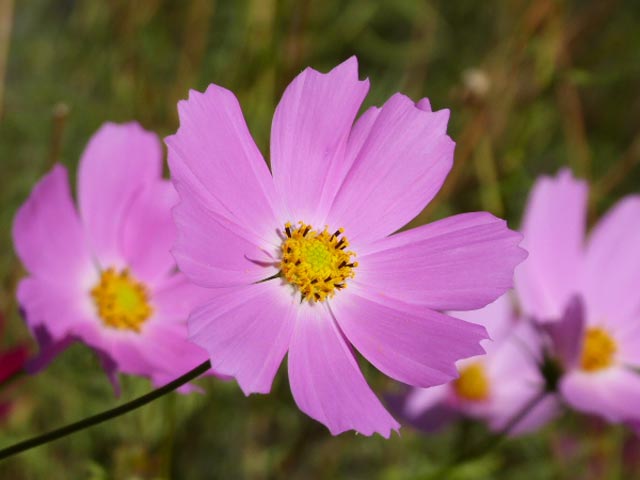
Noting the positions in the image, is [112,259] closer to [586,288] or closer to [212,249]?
[212,249]

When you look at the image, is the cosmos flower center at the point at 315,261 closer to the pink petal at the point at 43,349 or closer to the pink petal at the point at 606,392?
the pink petal at the point at 43,349

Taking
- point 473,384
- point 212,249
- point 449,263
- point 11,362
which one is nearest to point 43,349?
point 11,362

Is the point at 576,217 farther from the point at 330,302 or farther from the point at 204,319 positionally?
the point at 204,319

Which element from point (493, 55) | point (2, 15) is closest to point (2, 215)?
point (2, 15)

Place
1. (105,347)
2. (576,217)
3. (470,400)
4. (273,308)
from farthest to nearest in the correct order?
1. (470,400)
2. (576,217)
3. (105,347)
4. (273,308)

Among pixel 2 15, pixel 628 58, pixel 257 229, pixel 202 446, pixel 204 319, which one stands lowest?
pixel 204 319
